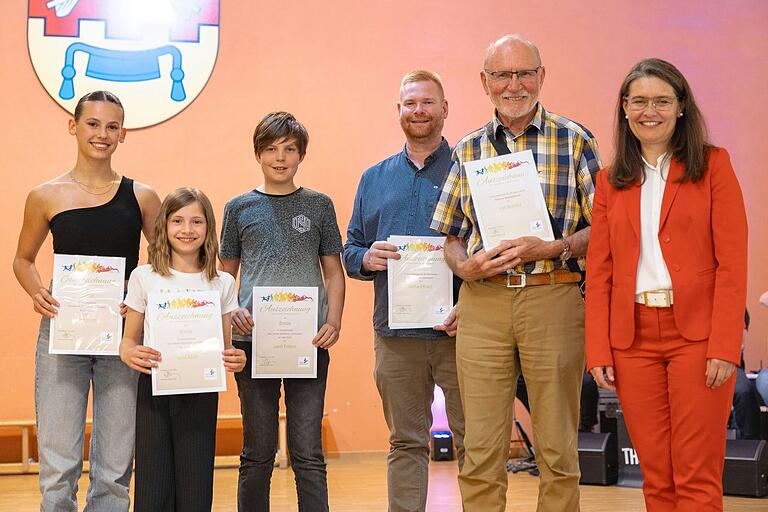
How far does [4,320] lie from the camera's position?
5.39m

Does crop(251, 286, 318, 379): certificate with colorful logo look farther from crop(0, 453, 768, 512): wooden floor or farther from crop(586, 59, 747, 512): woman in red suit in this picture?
crop(0, 453, 768, 512): wooden floor

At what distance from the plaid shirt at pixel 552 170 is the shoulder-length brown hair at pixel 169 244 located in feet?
2.53

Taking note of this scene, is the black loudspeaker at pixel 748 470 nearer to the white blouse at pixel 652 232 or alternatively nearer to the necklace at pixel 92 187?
the white blouse at pixel 652 232

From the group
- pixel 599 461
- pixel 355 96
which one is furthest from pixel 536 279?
pixel 355 96

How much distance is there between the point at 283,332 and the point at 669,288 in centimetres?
131

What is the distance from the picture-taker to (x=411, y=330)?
3104 millimetres

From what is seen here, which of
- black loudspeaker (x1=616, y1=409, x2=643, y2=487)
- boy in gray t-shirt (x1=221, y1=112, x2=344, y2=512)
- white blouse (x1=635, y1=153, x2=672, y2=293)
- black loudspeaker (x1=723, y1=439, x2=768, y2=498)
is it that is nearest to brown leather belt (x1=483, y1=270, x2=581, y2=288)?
white blouse (x1=635, y1=153, x2=672, y2=293)

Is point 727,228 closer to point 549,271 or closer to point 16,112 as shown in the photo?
point 549,271

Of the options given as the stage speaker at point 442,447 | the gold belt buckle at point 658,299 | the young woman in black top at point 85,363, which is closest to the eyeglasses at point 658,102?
the gold belt buckle at point 658,299

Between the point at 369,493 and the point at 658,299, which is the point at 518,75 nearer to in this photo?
the point at 658,299

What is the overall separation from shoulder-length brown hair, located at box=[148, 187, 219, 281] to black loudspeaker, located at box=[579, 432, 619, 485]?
8.82ft

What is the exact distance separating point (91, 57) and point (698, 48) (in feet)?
13.2

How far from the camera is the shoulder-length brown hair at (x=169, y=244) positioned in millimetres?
2781

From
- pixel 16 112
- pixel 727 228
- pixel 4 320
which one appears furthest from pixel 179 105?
pixel 727 228
